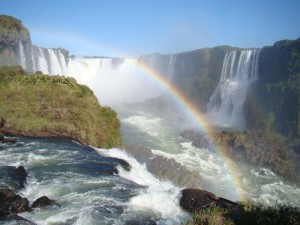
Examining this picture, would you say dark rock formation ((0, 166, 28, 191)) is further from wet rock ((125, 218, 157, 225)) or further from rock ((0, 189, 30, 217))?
wet rock ((125, 218, 157, 225))

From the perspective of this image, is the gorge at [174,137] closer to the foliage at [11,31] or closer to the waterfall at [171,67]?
the waterfall at [171,67]

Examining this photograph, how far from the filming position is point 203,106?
71125mm

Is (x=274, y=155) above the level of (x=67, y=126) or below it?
below

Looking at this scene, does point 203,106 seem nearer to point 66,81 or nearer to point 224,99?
point 224,99

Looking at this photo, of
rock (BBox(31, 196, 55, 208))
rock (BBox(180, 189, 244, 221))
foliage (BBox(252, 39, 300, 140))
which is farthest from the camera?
foliage (BBox(252, 39, 300, 140))

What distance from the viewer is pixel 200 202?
39.8 feet

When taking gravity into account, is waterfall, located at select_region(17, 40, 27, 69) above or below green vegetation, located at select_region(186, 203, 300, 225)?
above

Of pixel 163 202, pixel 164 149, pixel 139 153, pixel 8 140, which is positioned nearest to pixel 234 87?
pixel 164 149

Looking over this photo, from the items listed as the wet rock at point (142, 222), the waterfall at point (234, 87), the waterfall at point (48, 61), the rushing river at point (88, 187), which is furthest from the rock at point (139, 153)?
the waterfall at point (48, 61)

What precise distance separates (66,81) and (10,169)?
1531cm

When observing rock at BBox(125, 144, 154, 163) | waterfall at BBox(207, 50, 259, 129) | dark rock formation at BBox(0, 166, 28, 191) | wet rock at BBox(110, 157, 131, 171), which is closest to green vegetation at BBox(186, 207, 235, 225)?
dark rock formation at BBox(0, 166, 28, 191)

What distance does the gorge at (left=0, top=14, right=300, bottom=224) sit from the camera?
482 inches

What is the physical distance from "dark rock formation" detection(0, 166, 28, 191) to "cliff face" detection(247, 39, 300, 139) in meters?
43.8

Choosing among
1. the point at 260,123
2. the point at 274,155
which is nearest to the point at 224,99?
the point at 260,123
